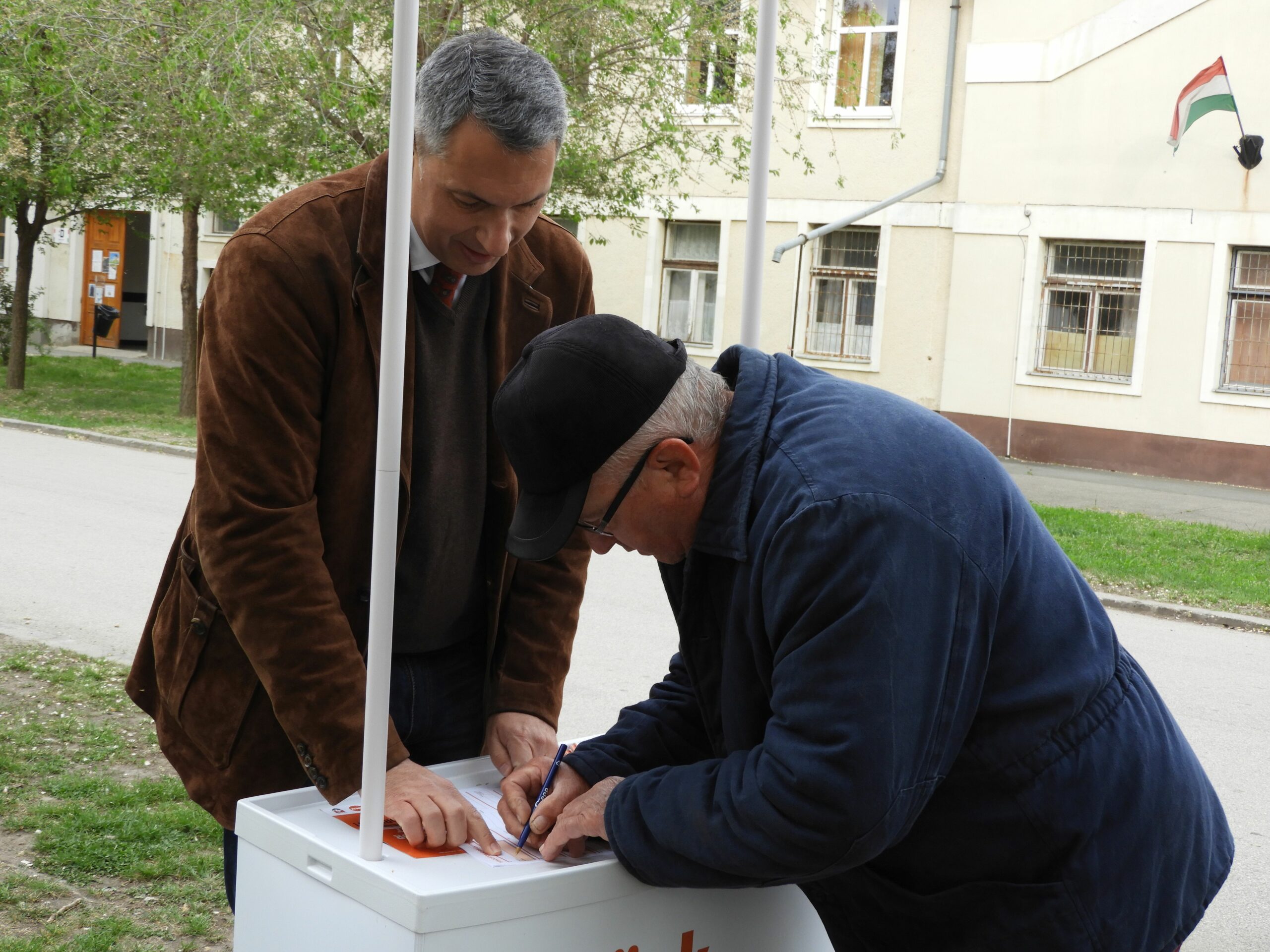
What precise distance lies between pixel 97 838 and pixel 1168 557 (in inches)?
334

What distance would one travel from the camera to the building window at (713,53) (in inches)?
460

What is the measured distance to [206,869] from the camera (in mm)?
3670

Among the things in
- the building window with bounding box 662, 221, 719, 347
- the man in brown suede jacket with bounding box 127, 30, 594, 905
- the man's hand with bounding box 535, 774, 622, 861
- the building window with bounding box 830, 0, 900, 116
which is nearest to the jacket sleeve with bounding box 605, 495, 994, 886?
the man's hand with bounding box 535, 774, 622, 861

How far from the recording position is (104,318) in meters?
25.4

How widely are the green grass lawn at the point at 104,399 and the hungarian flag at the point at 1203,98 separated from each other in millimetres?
11458

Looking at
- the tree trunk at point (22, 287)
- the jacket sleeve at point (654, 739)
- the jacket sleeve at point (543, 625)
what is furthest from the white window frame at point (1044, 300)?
the jacket sleeve at point (654, 739)

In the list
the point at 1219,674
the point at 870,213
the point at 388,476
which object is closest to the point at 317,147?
the point at 870,213

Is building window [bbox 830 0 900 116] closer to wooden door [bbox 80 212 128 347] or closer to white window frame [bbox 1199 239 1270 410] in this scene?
white window frame [bbox 1199 239 1270 410]

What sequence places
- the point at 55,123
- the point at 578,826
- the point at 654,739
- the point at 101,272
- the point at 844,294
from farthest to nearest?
the point at 101,272 < the point at 844,294 < the point at 55,123 < the point at 654,739 < the point at 578,826

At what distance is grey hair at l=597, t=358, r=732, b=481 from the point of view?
Answer: 4.96ft

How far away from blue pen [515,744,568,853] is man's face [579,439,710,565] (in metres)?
0.43

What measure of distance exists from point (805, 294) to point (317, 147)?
798cm

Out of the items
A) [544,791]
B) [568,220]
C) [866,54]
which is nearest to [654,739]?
[544,791]

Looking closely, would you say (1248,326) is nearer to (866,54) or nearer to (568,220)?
(866,54)
